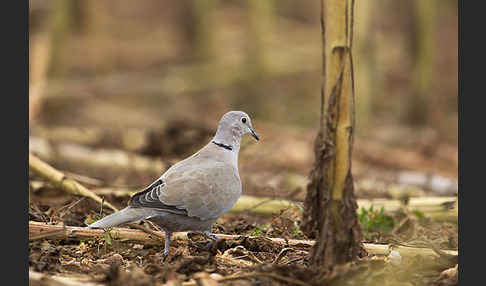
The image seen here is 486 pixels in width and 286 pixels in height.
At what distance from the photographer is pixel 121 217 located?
3715 millimetres

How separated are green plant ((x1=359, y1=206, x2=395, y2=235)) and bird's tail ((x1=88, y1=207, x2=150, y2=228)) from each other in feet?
6.71

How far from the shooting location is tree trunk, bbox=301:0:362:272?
3388 millimetres

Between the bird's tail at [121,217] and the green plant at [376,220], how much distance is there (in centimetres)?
205

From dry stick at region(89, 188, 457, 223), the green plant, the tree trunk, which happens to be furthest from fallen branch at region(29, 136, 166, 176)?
the tree trunk

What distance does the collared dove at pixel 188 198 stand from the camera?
12.6 feet

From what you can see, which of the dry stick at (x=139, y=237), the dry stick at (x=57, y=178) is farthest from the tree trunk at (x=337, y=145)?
the dry stick at (x=57, y=178)

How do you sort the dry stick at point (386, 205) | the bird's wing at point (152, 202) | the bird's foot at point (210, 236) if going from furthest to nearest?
the dry stick at point (386, 205)
the bird's foot at point (210, 236)
the bird's wing at point (152, 202)

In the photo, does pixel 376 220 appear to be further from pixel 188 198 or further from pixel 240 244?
pixel 188 198

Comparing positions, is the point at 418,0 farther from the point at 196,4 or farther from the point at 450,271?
the point at 450,271

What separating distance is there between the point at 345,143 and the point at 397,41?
44.8 ft

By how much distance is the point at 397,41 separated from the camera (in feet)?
54.0

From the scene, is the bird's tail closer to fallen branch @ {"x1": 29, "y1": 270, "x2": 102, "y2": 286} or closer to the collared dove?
the collared dove

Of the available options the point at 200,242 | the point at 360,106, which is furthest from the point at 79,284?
the point at 360,106

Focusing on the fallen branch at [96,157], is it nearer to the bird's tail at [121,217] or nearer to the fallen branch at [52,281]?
the bird's tail at [121,217]
